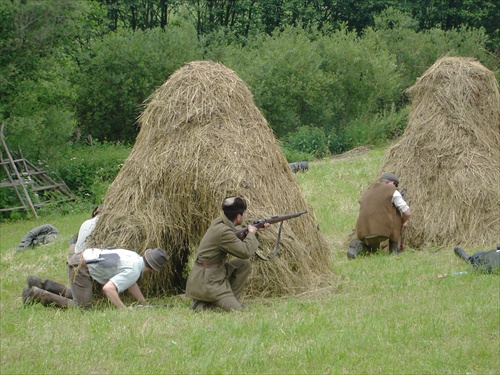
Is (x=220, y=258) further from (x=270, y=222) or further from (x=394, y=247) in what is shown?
(x=394, y=247)

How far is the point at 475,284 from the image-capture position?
10.8 meters

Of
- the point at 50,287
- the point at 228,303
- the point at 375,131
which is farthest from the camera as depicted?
the point at 375,131

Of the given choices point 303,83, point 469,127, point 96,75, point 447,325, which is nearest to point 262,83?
point 303,83

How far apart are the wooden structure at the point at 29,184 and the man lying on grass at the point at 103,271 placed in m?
17.0

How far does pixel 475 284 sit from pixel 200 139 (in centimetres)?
433

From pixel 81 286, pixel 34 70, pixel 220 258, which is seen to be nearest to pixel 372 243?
pixel 220 258

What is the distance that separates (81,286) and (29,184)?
61.2 feet

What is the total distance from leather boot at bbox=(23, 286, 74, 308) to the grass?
141 millimetres

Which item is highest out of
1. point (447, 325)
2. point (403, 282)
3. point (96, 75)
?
point (447, 325)

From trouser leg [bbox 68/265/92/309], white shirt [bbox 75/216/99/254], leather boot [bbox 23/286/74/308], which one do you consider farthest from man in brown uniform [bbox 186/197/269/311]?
white shirt [bbox 75/216/99/254]

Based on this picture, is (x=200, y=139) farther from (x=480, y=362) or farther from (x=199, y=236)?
(x=480, y=362)

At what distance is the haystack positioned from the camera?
11.2 meters

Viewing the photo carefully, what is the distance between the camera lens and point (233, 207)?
400 inches

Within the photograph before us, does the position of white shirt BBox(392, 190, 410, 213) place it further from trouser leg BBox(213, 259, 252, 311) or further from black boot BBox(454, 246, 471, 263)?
trouser leg BBox(213, 259, 252, 311)
